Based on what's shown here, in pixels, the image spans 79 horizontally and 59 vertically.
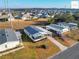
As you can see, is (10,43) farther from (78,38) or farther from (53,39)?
(78,38)

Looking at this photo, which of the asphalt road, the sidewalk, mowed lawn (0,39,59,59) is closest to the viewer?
the asphalt road

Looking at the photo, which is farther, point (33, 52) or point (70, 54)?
point (33, 52)

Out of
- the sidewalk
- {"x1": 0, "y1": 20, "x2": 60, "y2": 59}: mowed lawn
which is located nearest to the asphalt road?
the sidewalk

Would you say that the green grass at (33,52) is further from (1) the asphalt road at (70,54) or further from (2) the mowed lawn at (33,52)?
(1) the asphalt road at (70,54)

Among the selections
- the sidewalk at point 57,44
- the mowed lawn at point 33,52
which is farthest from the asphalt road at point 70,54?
the mowed lawn at point 33,52

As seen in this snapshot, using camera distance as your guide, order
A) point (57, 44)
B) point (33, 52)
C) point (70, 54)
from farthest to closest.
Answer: point (57, 44) < point (33, 52) < point (70, 54)

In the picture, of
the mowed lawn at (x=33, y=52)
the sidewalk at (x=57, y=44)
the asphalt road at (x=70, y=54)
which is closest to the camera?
the asphalt road at (x=70, y=54)

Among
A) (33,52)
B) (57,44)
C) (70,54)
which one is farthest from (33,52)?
(57,44)

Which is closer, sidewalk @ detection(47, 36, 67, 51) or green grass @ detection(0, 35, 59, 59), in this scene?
green grass @ detection(0, 35, 59, 59)

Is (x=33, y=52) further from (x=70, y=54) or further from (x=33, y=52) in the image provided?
(x=70, y=54)

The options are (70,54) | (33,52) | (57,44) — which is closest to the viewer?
(70,54)

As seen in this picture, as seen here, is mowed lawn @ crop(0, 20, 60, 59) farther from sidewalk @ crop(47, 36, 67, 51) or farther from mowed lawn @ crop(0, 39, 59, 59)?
sidewalk @ crop(47, 36, 67, 51)

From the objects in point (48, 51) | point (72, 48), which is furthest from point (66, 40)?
point (48, 51)

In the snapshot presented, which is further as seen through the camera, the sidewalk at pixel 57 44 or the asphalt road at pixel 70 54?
the sidewalk at pixel 57 44
